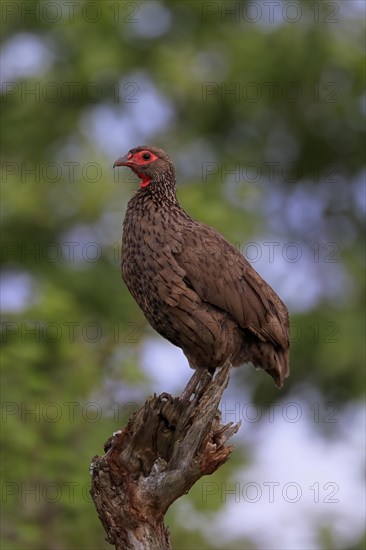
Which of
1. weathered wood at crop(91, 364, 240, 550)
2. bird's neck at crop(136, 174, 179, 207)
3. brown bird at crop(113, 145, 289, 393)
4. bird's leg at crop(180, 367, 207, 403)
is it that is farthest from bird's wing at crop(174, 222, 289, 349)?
weathered wood at crop(91, 364, 240, 550)

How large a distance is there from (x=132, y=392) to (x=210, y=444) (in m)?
5.89

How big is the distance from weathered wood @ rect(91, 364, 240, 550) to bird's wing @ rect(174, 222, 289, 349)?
774 mm

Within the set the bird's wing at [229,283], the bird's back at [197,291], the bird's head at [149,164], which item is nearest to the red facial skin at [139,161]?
the bird's head at [149,164]

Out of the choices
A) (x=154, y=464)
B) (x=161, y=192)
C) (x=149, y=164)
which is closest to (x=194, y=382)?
(x=154, y=464)

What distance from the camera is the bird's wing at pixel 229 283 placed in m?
7.67

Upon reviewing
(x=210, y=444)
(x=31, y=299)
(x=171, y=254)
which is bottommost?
(x=210, y=444)

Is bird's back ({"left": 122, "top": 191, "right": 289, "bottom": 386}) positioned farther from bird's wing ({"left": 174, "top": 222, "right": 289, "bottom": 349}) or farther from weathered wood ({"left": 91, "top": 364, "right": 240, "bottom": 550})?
weathered wood ({"left": 91, "top": 364, "right": 240, "bottom": 550})

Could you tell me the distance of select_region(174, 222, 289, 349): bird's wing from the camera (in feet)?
25.2

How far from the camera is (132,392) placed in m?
12.8

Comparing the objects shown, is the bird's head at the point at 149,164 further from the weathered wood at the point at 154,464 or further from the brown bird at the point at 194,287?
the weathered wood at the point at 154,464

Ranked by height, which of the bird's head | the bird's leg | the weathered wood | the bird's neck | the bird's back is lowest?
the weathered wood

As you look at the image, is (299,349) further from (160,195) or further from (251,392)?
(160,195)

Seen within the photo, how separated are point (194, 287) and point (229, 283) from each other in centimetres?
24

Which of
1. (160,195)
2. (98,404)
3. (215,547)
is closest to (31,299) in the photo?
(98,404)
